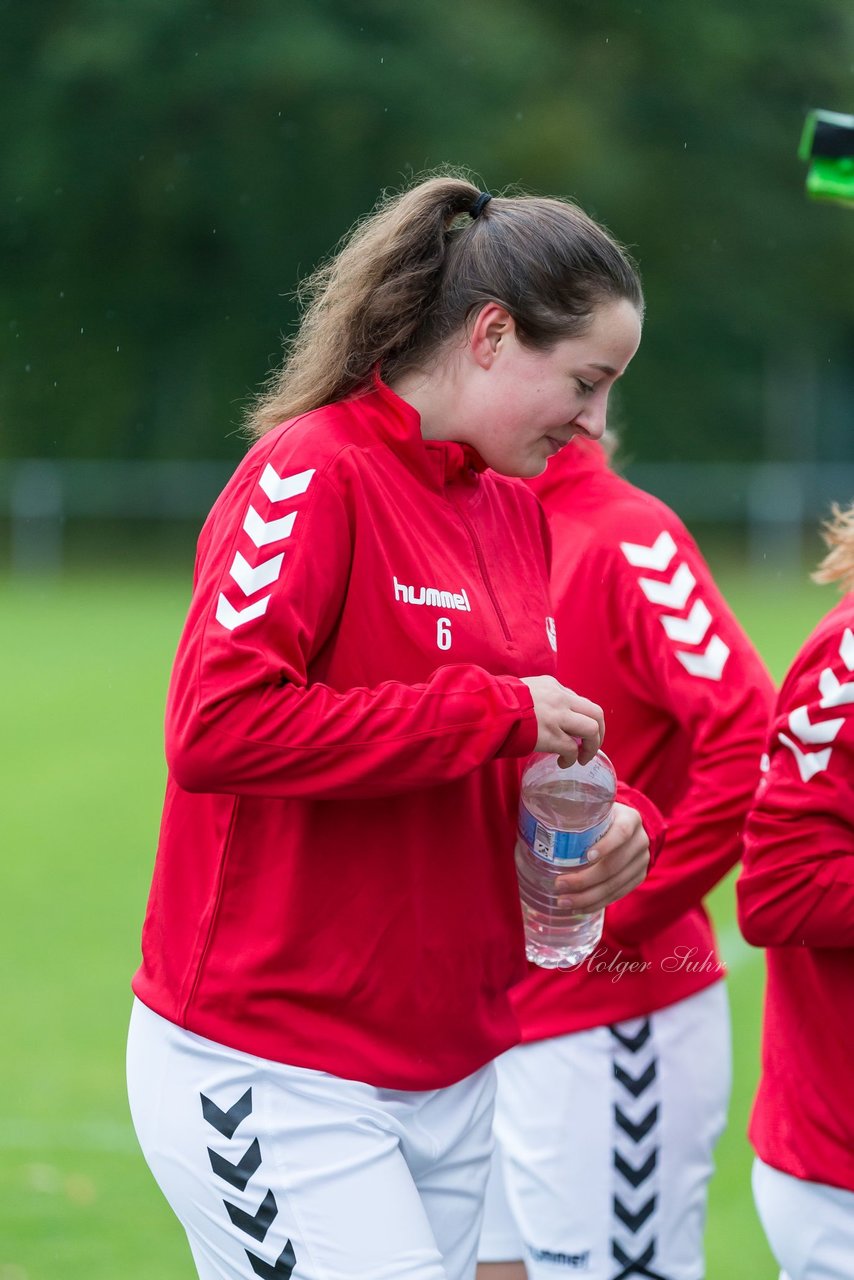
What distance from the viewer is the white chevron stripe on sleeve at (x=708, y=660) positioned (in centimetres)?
335

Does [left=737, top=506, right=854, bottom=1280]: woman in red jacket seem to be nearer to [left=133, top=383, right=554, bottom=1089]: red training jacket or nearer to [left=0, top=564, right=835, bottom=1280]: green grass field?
[left=133, top=383, right=554, bottom=1089]: red training jacket

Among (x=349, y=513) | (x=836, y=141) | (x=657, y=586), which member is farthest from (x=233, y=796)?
(x=836, y=141)

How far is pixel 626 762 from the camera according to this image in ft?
11.5

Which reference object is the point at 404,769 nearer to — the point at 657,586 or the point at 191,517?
the point at 657,586

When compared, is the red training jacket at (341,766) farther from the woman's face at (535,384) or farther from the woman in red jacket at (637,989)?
the woman in red jacket at (637,989)

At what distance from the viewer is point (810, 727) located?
2.82 meters

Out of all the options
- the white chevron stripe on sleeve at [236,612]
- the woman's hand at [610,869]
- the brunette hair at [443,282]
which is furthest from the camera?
the woman's hand at [610,869]

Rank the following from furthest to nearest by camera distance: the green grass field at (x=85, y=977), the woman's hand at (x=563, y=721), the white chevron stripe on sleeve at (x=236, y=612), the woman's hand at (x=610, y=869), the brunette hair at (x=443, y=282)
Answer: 1. the green grass field at (x=85, y=977)
2. the woman's hand at (x=610, y=869)
3. the brunette hair at (x=443, y=282)
4. the woman's hand at (x=563, y=721)
5. the white chevron stripe on sleeve at (x=236, y=612)

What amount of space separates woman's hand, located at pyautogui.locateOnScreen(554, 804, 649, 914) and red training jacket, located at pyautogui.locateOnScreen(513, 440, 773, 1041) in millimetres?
561

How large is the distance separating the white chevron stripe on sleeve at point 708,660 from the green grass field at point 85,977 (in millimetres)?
1994

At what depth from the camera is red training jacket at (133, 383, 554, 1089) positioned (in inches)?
93.8

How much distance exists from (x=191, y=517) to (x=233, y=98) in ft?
22.9

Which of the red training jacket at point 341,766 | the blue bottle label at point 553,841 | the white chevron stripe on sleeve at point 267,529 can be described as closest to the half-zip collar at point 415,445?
the red training jacket at point 341,766

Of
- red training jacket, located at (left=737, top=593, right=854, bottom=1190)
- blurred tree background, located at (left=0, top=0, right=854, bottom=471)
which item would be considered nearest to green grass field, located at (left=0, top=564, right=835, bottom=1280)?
red training jacket, located at (left=737, top=593, right=854, bottom=1190)
